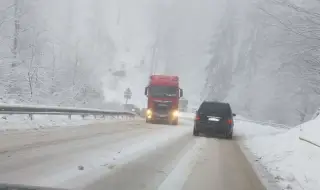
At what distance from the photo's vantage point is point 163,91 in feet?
113

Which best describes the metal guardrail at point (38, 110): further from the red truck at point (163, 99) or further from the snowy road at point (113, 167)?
the red truck at point (163, 99)

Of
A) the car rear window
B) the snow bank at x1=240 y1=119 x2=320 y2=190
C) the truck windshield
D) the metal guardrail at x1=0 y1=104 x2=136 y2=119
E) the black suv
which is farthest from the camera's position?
the truck windshield

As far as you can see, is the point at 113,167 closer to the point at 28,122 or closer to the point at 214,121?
the point at 28,122

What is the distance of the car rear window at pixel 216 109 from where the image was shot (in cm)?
2372

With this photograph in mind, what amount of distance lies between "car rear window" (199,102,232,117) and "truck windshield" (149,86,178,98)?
10.0 meters

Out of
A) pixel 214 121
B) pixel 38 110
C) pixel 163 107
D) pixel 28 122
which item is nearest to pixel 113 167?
pixel 28 122

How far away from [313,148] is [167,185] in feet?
18.1

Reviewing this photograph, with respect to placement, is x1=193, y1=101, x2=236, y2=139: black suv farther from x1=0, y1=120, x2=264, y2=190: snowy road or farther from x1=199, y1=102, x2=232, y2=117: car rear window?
x1=0, y1=120, x2=264, y2=190: snowy road

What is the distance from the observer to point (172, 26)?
11981cm

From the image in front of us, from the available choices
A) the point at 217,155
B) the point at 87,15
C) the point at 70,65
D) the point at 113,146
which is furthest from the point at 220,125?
the point at 87,15

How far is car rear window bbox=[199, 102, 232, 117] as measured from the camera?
23719 mm

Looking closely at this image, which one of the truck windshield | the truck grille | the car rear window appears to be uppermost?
the truck windshield

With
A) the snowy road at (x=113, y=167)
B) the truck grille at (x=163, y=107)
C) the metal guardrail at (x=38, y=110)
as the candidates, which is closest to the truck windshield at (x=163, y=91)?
the truck grille at (x=163, y=107)

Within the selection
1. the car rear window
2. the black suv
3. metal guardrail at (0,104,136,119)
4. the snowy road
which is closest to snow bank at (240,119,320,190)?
the snowy road
